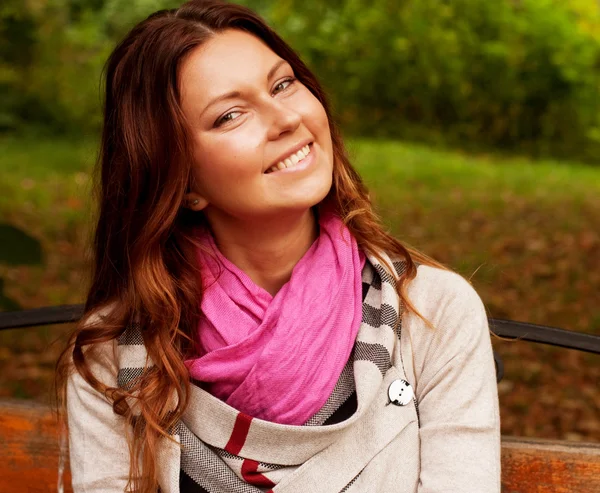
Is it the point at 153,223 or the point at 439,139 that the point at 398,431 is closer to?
the point at 153,223

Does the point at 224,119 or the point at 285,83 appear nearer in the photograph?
the point at 224,119

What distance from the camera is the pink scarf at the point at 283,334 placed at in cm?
185

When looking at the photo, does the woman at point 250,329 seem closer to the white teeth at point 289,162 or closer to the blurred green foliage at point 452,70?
the white teeth at point 289,162

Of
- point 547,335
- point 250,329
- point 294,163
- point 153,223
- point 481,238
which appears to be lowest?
point 481,238

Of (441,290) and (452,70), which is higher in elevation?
(441,290)

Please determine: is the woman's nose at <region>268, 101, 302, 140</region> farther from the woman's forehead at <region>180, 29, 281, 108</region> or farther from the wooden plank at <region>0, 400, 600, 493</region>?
the wooden plank at <region>0, 400, 600, 493</region>

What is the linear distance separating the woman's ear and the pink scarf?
0.14 meters

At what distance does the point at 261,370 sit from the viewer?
185 cm

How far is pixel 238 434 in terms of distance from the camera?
1.86 m

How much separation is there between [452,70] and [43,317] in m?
9.01

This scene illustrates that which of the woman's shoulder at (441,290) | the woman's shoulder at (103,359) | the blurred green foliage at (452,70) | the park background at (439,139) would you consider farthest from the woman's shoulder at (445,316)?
the blurred green foliage at (452,70)

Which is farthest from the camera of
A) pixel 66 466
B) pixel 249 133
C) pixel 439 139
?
pixel 439 139

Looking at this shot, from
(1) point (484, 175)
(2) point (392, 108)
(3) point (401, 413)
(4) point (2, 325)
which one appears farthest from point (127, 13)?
(3) point (401, 413)

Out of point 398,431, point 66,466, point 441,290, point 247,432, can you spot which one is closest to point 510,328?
point 441,290
